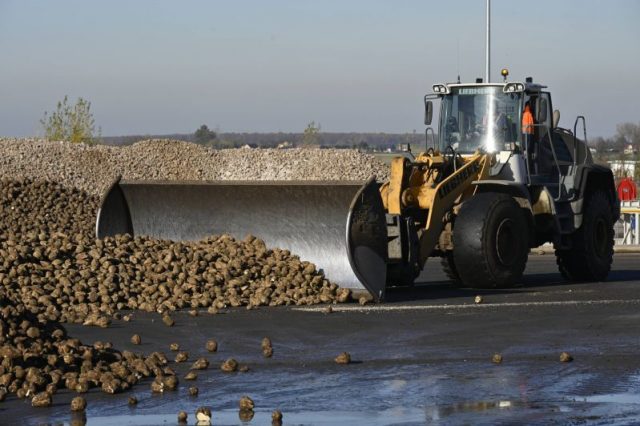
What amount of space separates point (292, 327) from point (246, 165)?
91.6ft

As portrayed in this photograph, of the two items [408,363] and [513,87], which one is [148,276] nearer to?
[408,363]

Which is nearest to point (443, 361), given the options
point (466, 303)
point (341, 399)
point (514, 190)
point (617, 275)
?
point (341, 399)

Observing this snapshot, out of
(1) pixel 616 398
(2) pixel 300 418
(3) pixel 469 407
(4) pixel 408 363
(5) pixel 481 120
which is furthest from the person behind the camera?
(5) pixel 481 120

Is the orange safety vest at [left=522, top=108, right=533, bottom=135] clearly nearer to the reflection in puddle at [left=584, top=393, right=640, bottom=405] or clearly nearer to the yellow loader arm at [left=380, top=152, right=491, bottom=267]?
the yellow loader arm at [left=380, top=152, right=491, bottom=267]

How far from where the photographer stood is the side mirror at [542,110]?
55.4ft

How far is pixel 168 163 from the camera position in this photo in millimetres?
39031

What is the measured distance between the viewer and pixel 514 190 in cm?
1666

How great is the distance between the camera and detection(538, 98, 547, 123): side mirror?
16.9 m

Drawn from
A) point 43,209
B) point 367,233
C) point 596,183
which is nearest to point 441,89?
point 596,183

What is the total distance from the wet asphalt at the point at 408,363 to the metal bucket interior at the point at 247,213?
3.69ft

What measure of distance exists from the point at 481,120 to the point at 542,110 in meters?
0.82

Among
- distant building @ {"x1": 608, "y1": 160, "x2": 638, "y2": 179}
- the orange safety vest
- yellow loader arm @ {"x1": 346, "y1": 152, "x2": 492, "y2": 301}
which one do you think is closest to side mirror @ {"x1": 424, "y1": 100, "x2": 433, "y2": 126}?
yellow loader arm @ {"x1": 346, "y1": 152, "x2": 492, "y2": 301}

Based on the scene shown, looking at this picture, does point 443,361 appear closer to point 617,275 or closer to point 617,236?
point 617,275

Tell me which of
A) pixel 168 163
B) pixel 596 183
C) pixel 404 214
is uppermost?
pixel 596 183
